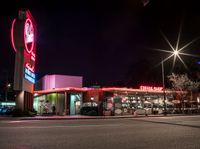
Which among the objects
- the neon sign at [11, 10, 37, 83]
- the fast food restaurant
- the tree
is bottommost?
the fast food restaurant

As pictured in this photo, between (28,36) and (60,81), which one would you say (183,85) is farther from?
(28,36)

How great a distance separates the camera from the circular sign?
134ft

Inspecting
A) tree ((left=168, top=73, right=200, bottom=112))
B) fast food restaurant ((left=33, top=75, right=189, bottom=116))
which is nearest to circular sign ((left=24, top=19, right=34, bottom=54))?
fast food restaurant ((left=33, top=75, right=189, bottom=116))

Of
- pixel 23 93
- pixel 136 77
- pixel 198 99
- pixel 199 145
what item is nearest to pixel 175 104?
pixel 198 99

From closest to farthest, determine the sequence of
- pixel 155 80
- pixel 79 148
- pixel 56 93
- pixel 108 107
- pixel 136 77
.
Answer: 1. pixel 79 148
2. pixel 108 107
3. pixel 56 93
4. pixel 155 80
5. pixel 136 77

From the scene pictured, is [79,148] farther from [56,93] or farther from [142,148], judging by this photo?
[56,93]

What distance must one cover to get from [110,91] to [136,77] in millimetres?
44527

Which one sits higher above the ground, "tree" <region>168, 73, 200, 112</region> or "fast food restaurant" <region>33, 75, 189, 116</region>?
A: "tree" <region>168, 73, 200, 112</region>

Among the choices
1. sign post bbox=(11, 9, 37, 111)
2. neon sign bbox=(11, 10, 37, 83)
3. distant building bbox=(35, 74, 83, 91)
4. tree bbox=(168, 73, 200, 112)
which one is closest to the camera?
sign post bbox=(11, 9, 37, 111)

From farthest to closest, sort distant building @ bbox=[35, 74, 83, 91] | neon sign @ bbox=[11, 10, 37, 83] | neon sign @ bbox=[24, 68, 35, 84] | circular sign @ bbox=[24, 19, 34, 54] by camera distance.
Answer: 1. distant building @ bbox=[35, 74, 83, 91]
2. circular sign @ bbox=[24, 19, 34, 54]
3. neon sign @ bbox=[24, 68, 35, 84]
4. neon sign @ bbox=[11, 10, 37, 83]

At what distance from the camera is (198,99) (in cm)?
6016

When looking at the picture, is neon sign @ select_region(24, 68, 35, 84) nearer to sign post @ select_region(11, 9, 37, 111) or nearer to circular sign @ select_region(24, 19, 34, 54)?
sign post @ select_region(11, 9, 37, 111)

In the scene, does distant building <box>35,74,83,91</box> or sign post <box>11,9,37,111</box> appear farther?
distant building <box>35,74,83,91</box>

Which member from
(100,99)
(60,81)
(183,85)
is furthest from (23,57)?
(183,85)
